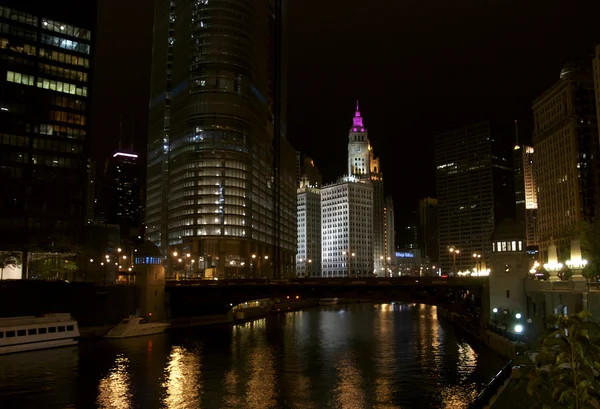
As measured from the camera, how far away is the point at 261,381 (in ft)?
194

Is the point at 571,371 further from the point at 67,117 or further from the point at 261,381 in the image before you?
the point at 67,117

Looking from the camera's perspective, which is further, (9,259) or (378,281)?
(9,259)

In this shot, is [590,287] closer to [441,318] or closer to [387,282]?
[387,282]

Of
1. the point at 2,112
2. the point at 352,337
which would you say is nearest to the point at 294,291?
the point at 352,337

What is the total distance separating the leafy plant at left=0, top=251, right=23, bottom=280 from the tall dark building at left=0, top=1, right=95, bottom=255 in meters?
2.44

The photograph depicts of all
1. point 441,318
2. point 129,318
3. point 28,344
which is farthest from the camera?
point 441,318

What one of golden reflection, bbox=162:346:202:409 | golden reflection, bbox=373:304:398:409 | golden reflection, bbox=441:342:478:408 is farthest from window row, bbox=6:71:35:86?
golden reflection, bbox=441:342:478:408

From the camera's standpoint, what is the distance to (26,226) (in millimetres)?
123688

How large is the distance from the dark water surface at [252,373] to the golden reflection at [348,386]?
0.31 ft

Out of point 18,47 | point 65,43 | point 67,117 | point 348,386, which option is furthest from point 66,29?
point 348,386

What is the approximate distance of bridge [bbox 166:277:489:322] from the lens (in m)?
98.2

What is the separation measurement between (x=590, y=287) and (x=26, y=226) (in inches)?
4398

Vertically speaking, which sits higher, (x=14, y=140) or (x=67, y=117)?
(x=67, y=117)

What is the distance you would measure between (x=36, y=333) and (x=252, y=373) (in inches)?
1563
